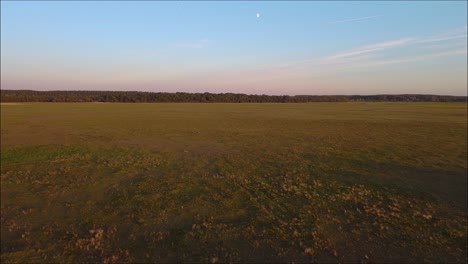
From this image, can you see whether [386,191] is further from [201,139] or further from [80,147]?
[80,147]

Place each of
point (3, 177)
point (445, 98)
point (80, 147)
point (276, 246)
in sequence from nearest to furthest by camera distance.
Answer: point (276, 246) < point (3, 177) < point (80, 147) < point (445, 98)

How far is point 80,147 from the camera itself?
16.9 m

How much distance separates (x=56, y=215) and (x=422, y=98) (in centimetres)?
20485

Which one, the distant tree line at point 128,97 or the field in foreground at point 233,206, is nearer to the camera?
the field in foreground at point 233,206

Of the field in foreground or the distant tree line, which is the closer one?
the field in foreground

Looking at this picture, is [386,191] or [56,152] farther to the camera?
[56,152]

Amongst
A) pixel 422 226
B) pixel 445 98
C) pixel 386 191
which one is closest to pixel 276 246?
pixel 422 226

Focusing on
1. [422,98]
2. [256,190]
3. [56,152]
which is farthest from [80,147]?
[422,98]

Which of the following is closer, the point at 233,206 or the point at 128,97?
the point at 233,206

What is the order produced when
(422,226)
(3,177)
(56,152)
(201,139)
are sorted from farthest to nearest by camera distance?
(201,139) < (56,152) < (3,177) < (422,226)

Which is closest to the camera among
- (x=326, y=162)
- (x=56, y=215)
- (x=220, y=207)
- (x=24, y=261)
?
(x=24, y=261)

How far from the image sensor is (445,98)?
172 meters

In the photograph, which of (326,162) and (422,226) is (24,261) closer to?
(422,226)

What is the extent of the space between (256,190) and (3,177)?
8.58 metres
